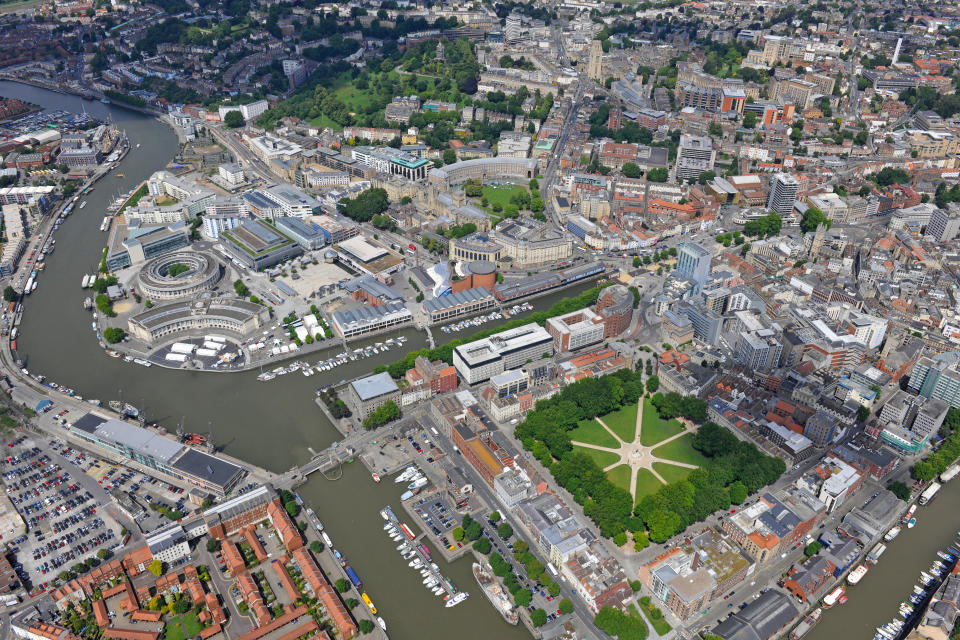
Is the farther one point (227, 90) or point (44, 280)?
point (227, 90)

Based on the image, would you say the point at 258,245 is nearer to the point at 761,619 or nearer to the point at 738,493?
the point at 738,493

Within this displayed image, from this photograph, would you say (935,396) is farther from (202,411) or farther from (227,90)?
(227,90)

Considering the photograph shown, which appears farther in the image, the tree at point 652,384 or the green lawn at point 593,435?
the tree at point 652,384

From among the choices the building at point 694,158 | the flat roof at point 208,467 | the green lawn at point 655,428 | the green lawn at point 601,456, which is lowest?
the green lawn at point 655,428

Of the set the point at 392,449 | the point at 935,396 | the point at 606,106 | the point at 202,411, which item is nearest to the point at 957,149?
the point at 606,106

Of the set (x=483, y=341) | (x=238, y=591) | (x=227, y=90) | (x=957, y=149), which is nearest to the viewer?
(x=238, y=591)

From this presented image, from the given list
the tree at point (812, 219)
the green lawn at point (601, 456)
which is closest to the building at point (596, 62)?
the tree at point (812, 219)

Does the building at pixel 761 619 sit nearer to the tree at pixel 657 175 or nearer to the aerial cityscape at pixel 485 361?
the aerial cityscape at pixel 485 361
